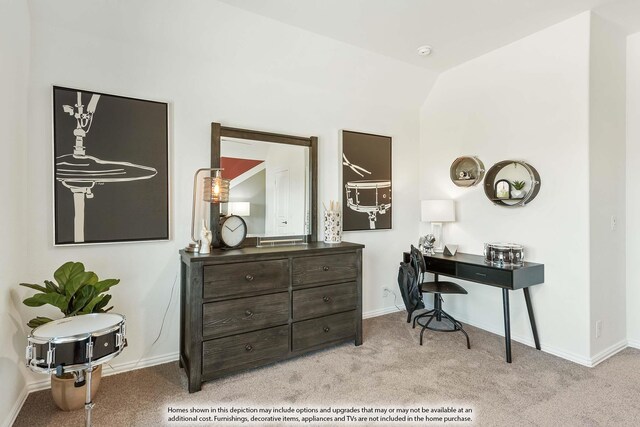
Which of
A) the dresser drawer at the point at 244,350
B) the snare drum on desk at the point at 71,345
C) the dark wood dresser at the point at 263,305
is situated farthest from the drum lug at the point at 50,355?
the dresser drawer at the point at 244,350

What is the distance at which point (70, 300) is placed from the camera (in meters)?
1.96

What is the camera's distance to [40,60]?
84.8 inches

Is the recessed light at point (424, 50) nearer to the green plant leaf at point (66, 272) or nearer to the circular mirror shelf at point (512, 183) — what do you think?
the circular mirror shelf at point (512, 183)

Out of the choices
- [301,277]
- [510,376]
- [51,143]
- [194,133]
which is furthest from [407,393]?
[51,143]

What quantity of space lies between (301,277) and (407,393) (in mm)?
1090

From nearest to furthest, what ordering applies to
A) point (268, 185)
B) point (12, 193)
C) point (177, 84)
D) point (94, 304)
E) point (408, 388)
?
point (12, 193) < point (94, 304) < point (408, 388) < point (177, 84) < point (268, 185)

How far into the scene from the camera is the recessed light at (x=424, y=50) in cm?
310

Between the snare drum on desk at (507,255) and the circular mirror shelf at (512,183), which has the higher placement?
the circular mirror shelf at (512,183)

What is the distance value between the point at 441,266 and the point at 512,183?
3.30ft

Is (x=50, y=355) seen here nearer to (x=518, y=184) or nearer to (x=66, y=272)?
(x=66, y=272)

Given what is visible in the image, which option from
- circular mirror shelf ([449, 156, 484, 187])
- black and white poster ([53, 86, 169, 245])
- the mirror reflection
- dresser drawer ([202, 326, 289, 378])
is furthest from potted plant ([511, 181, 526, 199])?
black and white poster ([53, 86, 169, 245])

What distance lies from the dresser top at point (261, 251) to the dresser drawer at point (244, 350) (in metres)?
0.57

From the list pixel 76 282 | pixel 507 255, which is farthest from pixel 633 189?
pixel 76 282

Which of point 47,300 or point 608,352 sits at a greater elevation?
point 47,300
